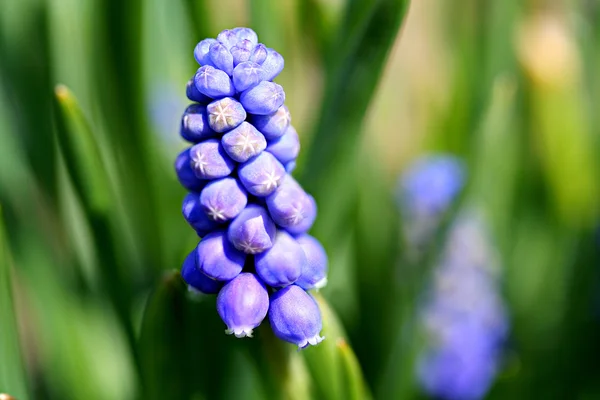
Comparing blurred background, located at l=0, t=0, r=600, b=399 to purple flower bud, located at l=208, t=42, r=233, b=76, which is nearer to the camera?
purple flower bud, located at l=208, t=42, r=233, b=76

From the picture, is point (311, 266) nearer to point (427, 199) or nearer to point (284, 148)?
point (284, 148)

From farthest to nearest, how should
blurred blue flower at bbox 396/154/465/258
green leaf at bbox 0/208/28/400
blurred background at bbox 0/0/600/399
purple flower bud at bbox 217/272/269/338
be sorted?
blurred blue flower at bbox 396/154/465/258
blurred background at bbox 0/0/600/399
green leaf at bbox 0/208/28/400
purple flower bud at bbox 217/272/269/338

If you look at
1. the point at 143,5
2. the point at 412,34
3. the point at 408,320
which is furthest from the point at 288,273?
the point at 412,34

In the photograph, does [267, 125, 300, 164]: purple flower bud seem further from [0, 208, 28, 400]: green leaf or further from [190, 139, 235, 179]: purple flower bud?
[0, 208, 28, 400]: green leaf

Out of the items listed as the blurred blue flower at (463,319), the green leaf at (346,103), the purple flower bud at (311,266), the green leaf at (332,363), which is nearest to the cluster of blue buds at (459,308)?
the blurred blue flower at (463,319)

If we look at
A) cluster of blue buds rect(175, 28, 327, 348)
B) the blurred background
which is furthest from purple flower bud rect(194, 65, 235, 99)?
the blurred background
